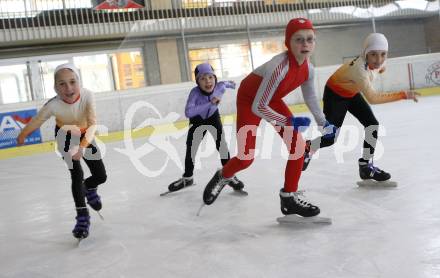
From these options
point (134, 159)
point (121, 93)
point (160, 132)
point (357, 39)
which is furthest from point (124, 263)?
point (357, 39)

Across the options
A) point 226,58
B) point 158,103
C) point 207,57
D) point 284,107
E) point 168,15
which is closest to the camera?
point 284,107

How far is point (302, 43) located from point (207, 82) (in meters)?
1.13

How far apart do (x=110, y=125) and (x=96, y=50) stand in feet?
15.4

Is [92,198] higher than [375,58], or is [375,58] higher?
[375,58]

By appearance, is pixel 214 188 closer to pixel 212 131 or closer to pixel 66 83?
pixel 212 131

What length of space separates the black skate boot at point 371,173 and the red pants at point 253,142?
84 centimetres

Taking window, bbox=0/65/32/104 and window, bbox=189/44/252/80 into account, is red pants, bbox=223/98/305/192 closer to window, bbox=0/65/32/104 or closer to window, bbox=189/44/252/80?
window, bbox=189/44/252/80

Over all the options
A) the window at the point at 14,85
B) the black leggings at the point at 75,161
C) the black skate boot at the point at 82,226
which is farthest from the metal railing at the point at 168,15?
the black skate boot at the point at 82,226

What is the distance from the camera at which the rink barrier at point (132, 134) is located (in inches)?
330

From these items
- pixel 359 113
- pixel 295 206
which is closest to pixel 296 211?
pixel 295 206

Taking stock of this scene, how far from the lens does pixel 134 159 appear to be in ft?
21.0

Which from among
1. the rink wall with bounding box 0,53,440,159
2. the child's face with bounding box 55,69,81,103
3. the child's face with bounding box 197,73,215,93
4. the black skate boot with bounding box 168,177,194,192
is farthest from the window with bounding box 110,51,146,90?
the child's face with bounding box 55,69,81,103

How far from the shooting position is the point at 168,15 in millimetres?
13953

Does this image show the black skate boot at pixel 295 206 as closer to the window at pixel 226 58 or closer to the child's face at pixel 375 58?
the child's face at pixel 375 58
